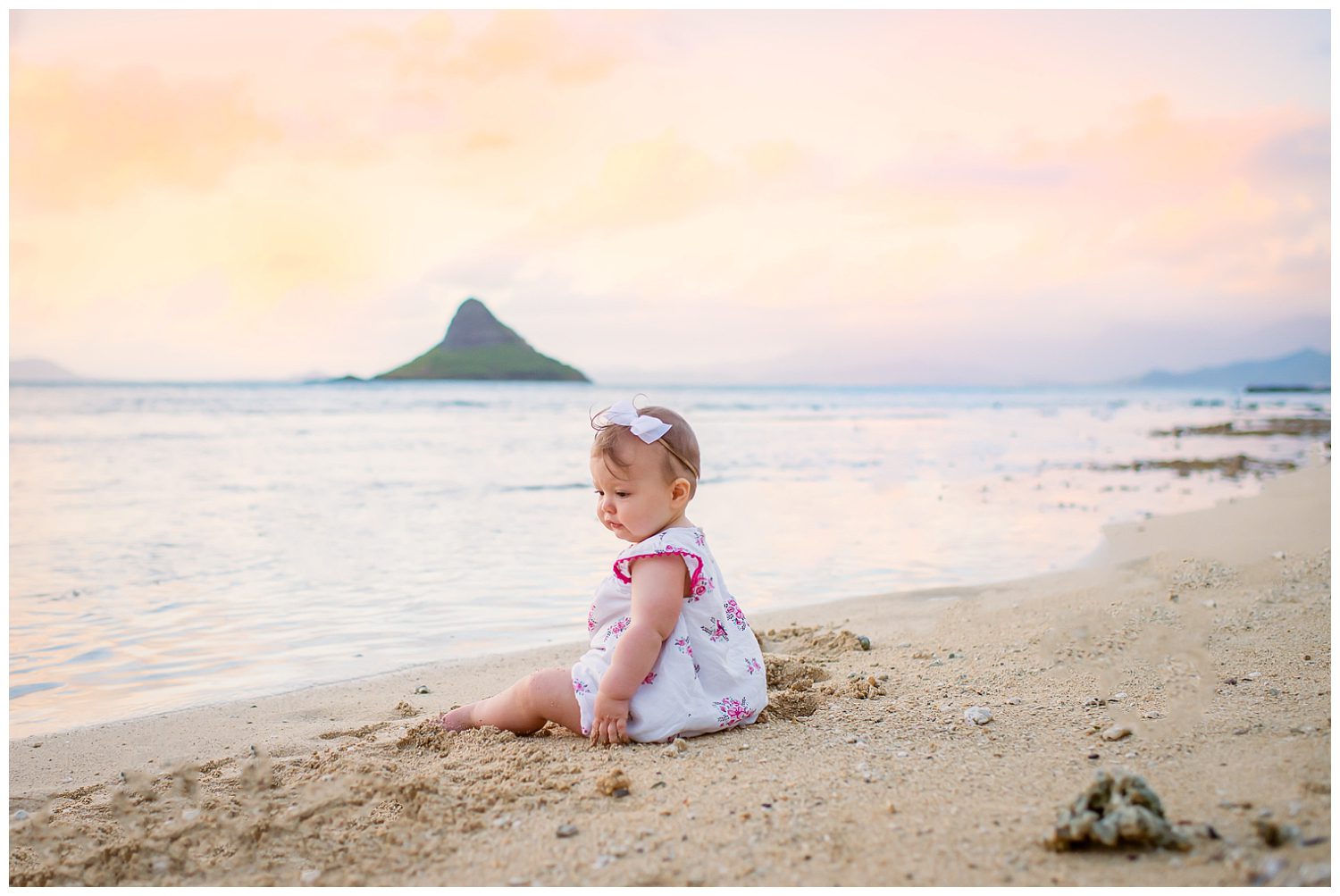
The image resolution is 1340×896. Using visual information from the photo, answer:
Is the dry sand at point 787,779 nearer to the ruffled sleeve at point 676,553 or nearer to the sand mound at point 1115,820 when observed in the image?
the sand mound at point 1115,820

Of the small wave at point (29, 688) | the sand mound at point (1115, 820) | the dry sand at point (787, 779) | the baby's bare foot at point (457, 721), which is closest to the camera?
the sand mound at point (1115, 820)

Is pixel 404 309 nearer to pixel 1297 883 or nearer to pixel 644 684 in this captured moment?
pixel 644 684

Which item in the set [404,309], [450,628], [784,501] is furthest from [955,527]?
[404,309]

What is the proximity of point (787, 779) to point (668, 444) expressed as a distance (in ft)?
3.72

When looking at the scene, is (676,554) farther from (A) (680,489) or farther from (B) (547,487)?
(B) (547,487)

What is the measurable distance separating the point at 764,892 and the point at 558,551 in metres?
5.43

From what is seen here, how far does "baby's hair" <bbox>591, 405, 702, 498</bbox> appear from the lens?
308 centimetres

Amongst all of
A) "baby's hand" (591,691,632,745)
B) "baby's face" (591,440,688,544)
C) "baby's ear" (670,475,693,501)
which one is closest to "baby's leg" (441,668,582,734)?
"baby's hand" (591,691,632,745)

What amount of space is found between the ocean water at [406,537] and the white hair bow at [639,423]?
5.31ft

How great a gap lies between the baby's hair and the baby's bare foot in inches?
39.6

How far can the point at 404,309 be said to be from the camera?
24438mm

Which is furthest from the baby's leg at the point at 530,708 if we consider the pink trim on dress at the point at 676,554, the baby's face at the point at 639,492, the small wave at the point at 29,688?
the small wave at the point at 29,688

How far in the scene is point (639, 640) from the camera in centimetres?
296

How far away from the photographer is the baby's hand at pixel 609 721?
292 centimetres
